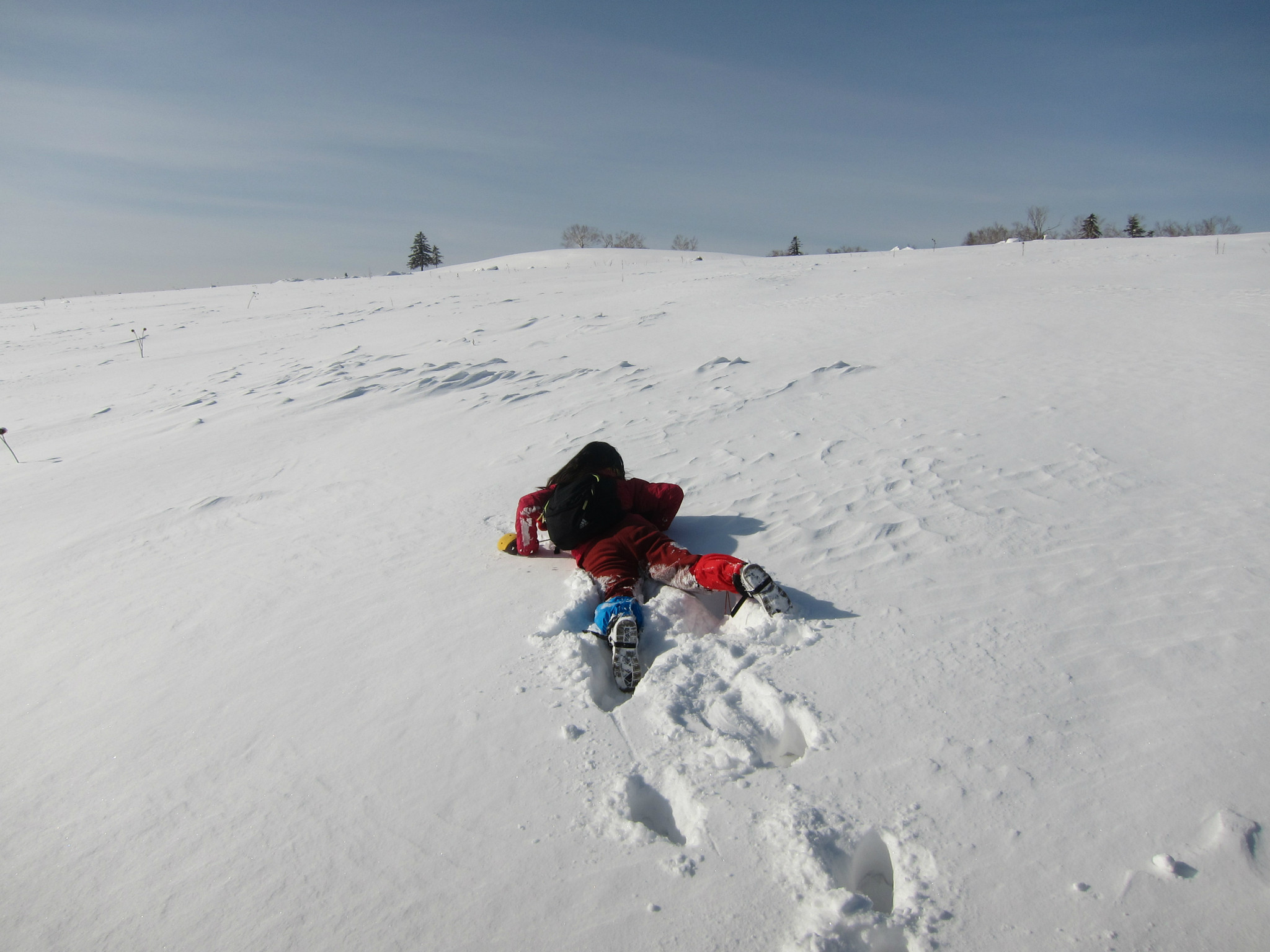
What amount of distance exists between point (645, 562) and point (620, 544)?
0.15 m

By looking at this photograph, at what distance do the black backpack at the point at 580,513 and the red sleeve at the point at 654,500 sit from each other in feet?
0.65

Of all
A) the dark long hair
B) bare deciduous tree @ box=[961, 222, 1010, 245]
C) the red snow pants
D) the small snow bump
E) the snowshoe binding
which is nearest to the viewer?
the small snow bump

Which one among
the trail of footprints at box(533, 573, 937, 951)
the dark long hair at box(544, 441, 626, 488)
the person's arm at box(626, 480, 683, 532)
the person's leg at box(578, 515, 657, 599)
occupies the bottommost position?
the trail of footprints at box(533, 573, 937, 951)

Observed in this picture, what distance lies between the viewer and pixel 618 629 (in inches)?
108

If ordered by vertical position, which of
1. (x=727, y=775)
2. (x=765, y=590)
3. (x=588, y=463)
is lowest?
(x=727, y=775)

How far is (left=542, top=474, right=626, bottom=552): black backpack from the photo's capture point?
3.37 meters

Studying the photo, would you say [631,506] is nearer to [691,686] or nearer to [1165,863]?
[691,686]

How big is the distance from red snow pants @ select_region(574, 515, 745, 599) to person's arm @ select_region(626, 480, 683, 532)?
0.15 metres

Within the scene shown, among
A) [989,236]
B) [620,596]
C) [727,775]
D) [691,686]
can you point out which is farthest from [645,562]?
[989,236]

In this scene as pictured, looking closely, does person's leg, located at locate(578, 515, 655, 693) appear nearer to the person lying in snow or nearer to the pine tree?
the person lying in snow

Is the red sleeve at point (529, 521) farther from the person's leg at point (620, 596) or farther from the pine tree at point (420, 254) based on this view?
the pine tree at point (420, 254)

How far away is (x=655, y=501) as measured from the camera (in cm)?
364

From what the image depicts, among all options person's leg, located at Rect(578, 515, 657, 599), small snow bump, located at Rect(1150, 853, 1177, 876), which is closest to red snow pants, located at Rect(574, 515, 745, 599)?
person's leg, located at Rect(578, 515, 657, 599)

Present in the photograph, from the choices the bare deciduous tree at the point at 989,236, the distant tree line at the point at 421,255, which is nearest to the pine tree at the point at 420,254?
the distant tree line at the point at 421,255
